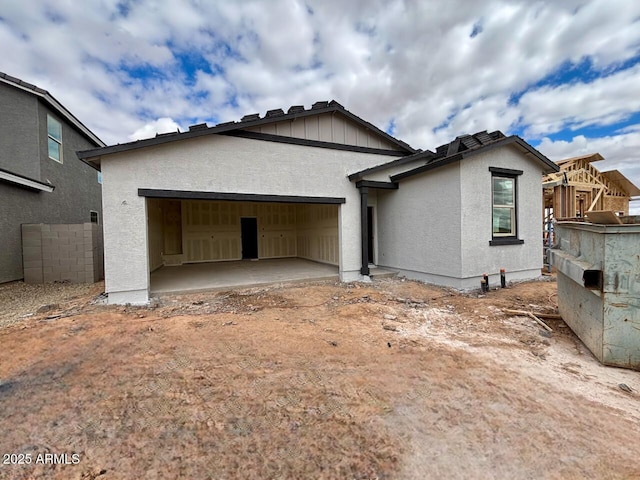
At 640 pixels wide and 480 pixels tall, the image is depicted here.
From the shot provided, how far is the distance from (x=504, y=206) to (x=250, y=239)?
414 inches

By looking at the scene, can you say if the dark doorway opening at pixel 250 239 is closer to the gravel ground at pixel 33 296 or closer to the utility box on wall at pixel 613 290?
the gravel ground at pixel 33 296

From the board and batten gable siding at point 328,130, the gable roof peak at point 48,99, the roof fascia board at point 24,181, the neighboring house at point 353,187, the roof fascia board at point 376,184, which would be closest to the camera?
the neighboring house at point 353,187

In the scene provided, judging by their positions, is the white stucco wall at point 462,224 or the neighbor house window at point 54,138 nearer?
the white stucco wall at point 462,224

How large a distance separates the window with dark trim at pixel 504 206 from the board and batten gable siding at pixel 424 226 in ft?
4.13

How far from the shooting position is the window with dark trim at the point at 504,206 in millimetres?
7480

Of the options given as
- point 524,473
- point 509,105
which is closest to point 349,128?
point 524,473

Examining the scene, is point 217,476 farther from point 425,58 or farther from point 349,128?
point 425,58

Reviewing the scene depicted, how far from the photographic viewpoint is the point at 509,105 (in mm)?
14867

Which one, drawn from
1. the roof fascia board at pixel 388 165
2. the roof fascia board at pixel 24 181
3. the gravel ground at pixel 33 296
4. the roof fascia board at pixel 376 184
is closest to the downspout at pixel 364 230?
the roof fascia board at pixel 376 184

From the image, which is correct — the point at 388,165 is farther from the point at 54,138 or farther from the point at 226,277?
the point at 54,138

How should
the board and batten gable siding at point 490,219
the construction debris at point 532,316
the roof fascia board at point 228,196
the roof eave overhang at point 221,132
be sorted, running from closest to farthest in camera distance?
the construction debris at point 532,316 < the roof eave overhang at point 221,132 < the roof fascia board at point 228,196 < the board and batten gable siding at point 490,219

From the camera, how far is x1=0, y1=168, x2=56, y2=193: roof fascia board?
297 inches

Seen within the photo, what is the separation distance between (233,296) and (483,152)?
23.9 ft

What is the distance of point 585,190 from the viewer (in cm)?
1498
